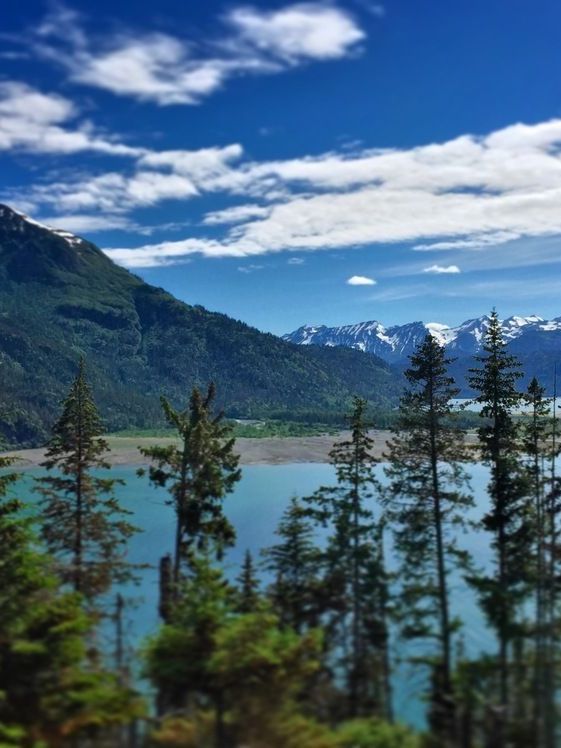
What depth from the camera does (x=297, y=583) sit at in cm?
2614

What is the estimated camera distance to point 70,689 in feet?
53.1

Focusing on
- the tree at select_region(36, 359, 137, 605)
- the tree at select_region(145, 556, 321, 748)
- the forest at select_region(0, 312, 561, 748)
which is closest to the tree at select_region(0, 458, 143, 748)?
the forest at select_region(0, 312, 561, 748)

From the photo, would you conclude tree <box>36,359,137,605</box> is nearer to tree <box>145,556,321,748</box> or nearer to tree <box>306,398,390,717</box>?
tree <box>306,398,390,717</box>

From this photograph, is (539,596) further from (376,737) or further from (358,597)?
(376,737)

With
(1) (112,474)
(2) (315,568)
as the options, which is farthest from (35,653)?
(1) (112,474)

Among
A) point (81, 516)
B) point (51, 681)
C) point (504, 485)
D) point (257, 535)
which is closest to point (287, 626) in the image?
point (51, 681)

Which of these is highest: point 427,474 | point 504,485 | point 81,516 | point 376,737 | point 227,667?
point 427,474

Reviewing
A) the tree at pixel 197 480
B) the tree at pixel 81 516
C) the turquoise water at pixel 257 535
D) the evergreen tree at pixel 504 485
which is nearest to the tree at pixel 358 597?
the turquoise water at pixel 257 535

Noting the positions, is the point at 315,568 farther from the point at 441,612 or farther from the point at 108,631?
the point at 108,631

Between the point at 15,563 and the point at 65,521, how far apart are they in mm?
7318

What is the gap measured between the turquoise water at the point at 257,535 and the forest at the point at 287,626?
1.94 meters

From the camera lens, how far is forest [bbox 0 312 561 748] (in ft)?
53.1

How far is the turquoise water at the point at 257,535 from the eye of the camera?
30.5m

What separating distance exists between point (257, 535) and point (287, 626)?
60.0 m
